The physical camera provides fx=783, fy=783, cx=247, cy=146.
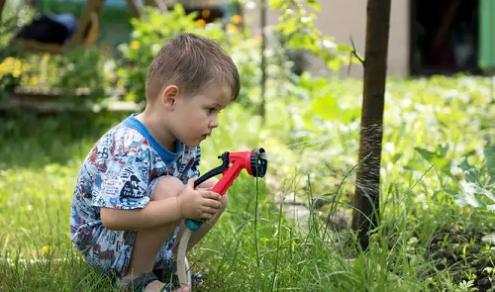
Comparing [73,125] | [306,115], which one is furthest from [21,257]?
[73,125]

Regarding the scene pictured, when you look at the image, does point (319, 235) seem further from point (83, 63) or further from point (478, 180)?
point (83, 63)

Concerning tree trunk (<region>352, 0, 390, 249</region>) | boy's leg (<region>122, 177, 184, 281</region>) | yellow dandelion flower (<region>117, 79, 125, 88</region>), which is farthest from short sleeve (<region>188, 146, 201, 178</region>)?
yellow dandelion flower (<region>117, 79, 125, 88</region>)

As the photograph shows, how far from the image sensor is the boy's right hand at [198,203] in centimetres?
191

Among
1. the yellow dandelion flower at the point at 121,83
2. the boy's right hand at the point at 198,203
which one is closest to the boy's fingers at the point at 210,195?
the boy's right hand at the point at 198,203

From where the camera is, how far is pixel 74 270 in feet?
7.22

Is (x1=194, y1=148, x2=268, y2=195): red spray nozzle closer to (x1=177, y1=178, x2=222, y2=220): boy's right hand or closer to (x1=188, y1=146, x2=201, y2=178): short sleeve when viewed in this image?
(x1=177, y1=178, x2=222, y2=220): boy's right hand

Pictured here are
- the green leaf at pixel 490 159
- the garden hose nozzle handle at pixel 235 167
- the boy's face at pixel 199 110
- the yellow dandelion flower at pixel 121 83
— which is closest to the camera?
the garden hose nozzle handle at pixel 235 167

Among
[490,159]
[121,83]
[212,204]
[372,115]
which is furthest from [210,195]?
[121,83]

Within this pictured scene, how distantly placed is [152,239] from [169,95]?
38 centimetres

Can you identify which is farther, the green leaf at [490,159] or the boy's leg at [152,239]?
the green leaf at [490,159]

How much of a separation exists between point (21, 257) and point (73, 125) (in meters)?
3.29

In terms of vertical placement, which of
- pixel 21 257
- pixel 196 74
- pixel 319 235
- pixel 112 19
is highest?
pixel 112 19

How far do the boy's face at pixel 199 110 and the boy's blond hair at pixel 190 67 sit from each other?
0.02 meters

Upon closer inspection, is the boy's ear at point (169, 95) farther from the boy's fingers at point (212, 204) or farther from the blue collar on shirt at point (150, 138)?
the boy's fingers at point (212, 204)
